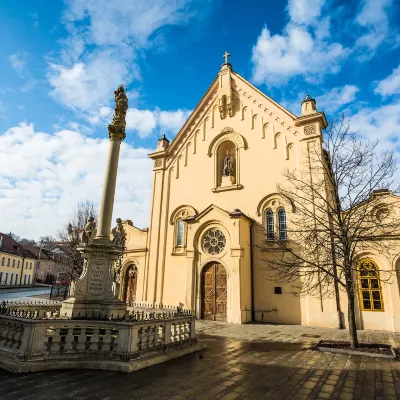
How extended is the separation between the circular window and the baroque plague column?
8.57 meters

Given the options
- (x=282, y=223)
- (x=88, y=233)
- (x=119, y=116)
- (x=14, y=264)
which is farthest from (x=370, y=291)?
(x=14, y=264)

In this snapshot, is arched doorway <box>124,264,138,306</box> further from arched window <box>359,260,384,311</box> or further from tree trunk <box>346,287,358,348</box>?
tree trunk <box>346,287,358,348</box>

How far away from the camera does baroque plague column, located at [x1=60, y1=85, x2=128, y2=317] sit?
8.99 m

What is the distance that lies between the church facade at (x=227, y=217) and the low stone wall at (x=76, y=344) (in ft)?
31.6

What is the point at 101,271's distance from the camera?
9.49 m

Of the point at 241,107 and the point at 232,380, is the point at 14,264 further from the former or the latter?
the point at 232,380

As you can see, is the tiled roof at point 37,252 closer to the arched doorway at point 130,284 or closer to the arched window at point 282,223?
the arched doorway at point 130,284

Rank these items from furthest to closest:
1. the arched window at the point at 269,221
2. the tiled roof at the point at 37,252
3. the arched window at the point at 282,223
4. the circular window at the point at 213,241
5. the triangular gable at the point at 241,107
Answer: the tiled roof at the point at 37,252
the triangular gable at the point at 241,107
the arched window at the point at 269,221
the circular window at the point at 213,241
the arched window at the point at 282,223

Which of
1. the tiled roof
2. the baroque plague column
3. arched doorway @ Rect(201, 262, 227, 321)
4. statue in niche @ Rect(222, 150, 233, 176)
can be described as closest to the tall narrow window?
arched doorway @ Rect(201, 262, 227, 321)

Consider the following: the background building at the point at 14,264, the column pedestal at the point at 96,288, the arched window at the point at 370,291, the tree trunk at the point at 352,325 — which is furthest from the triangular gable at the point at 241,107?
the background building at the point at 14,264

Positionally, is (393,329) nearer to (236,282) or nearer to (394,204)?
(394,204)

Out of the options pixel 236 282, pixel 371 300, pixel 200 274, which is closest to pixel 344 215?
pixel 371 300

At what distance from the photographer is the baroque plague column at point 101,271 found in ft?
29.5

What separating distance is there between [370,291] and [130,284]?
51.3 feet
